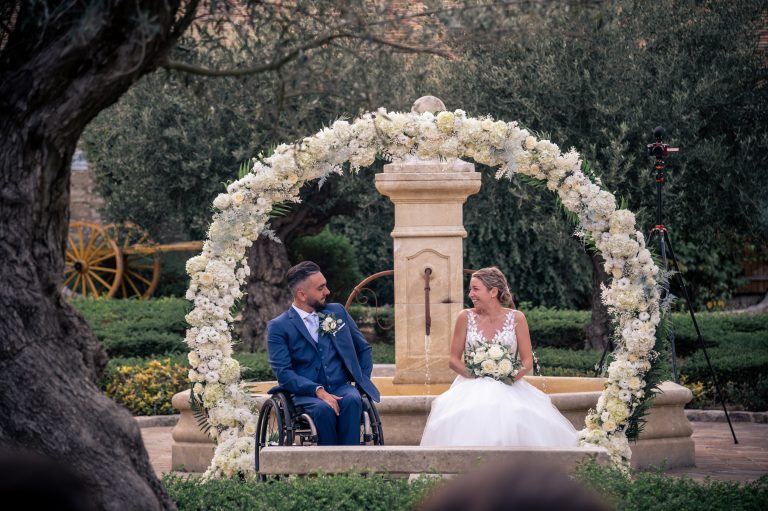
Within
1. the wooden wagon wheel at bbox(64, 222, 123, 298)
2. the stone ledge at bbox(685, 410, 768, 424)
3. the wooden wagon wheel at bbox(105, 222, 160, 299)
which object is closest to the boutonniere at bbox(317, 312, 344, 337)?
the stone ledge at bbox(685, 410, 768, 424)

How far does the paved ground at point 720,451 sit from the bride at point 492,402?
1.46 m

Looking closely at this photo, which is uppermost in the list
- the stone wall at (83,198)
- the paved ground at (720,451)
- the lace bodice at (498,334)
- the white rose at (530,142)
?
the stone wall at (83,198)

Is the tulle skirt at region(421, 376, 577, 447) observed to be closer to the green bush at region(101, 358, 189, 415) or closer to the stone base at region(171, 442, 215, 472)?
the stone base at region(171, 442, 215, 472)

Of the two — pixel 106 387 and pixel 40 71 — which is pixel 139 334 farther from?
pixel 40 71

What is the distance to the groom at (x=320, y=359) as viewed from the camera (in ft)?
→ 22.2

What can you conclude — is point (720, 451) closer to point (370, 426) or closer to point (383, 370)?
point (383, 370)

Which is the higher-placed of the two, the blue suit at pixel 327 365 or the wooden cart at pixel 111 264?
the wooden cart at pixel 111 264

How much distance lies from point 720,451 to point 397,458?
454cm

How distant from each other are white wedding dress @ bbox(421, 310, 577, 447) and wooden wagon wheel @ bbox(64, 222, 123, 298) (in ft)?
40.4

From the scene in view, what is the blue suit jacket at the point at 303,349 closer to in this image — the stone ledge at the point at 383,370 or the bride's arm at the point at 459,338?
the bride's arm at the point at 459,338

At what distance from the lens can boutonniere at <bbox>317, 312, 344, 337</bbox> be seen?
6930 mm

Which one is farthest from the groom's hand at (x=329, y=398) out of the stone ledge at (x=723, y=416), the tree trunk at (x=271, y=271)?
the tree trunk at (x=271, y=271)

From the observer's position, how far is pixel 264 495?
200 inches

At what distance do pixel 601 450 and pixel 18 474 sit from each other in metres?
4.65
